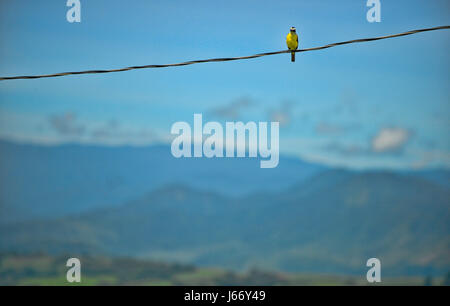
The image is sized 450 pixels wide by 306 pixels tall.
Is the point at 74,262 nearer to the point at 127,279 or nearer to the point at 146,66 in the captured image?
the point at 146,66

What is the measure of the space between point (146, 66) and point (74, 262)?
1719 cm

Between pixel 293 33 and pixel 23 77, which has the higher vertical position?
pixel 293 33

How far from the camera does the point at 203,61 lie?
16156 millimetres

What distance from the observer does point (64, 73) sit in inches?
631
